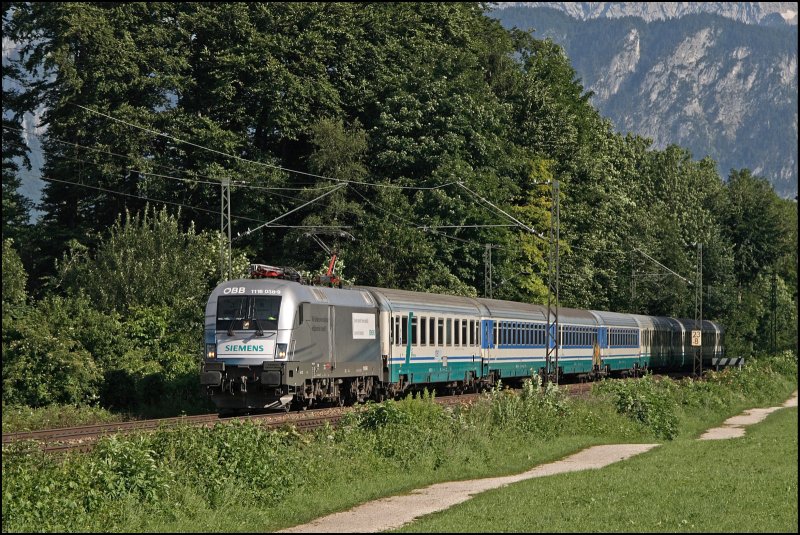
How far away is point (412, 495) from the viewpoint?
2184cm

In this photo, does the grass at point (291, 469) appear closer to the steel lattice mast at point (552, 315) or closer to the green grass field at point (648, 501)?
the green grass field at point (648, 501)

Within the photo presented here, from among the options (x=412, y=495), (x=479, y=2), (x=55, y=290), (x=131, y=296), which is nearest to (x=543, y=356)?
(x=131, y=296)

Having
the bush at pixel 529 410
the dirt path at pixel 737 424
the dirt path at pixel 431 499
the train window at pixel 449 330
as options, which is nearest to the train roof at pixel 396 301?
the train window at pixel 449 330

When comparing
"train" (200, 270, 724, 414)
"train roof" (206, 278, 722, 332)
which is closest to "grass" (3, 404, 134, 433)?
"train" (200, 270, 724, 414)

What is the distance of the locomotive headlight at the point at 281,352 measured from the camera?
30984 mm

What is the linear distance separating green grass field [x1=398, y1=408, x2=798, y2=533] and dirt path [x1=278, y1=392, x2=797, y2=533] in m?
0.52

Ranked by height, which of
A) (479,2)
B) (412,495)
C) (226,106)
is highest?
(479,2)

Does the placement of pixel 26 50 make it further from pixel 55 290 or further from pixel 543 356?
pixel 543 356

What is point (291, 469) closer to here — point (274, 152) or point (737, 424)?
point (737, 424)

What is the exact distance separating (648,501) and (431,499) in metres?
4.00

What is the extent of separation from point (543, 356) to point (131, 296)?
18826 mm

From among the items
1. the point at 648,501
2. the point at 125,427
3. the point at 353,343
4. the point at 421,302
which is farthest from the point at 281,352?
the point at 648,501

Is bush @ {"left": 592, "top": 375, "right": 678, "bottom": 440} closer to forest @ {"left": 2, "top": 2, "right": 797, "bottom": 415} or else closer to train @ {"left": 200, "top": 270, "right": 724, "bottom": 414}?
train @ {"left": 200, "top": 270, "right": 724, "bottom": 414}

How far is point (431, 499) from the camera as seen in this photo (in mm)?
21188
